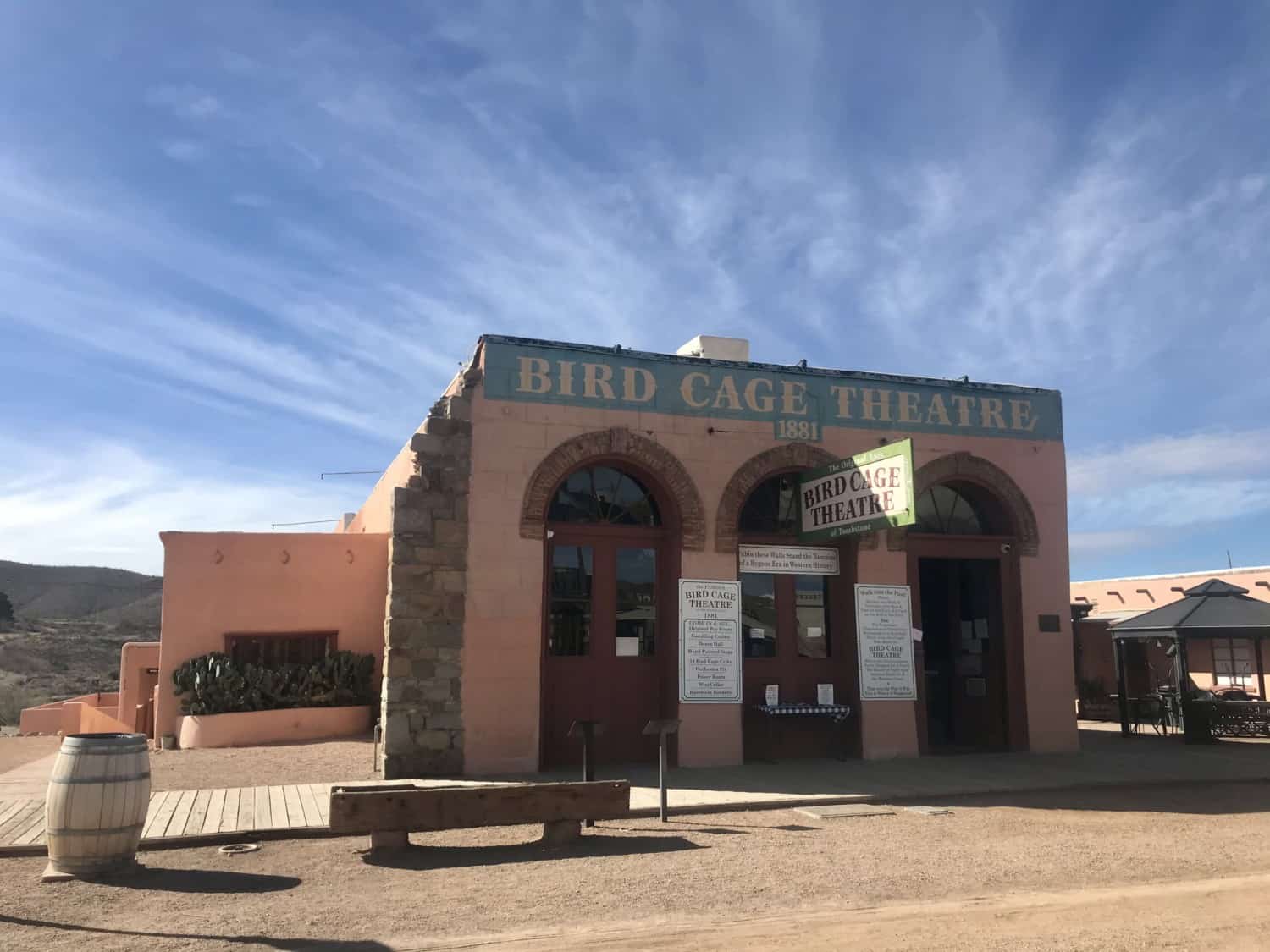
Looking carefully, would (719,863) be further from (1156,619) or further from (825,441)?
(1156,619)

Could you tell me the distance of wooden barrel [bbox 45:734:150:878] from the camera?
682 centimetres

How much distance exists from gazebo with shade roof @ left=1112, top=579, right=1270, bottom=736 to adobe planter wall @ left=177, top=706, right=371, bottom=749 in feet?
41.2

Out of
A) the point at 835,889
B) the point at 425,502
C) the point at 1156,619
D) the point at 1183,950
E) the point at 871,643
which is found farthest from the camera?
the point at 1156,619

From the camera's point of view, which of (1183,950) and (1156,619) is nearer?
(1183,950)

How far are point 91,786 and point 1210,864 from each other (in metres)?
8.01

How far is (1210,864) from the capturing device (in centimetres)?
756

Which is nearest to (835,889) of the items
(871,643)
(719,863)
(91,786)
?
(719,863)

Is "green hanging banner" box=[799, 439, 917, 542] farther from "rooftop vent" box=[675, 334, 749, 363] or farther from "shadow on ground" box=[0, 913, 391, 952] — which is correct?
"shadow on ground" box=[0, 913, 391, 952]

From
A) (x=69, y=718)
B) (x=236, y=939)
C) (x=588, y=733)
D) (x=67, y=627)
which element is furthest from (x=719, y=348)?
(x=67, y=627)

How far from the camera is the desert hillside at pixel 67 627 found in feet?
115

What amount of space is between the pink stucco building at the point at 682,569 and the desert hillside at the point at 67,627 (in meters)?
23.4

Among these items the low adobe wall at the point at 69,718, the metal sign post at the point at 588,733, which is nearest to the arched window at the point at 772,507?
the metal sign post at the point at 588,733

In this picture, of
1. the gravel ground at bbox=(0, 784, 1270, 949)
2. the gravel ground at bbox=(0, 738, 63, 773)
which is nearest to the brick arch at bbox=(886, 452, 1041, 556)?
the gravel ground at bbox=(0, 784, 1270, 949)

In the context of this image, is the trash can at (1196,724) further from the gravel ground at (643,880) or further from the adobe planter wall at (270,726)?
the adobe planter wall at (270,726)
